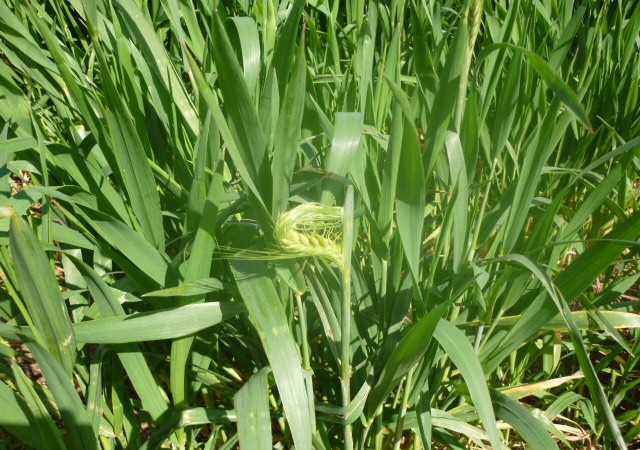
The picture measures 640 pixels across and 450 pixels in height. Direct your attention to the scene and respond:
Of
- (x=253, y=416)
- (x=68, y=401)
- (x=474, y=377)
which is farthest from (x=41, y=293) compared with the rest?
(x=474, y=377)

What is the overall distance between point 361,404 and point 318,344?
0.73 ft

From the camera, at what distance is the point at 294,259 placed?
0.68 m

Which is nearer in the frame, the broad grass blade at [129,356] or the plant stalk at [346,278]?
the plant stalk at [346,278]

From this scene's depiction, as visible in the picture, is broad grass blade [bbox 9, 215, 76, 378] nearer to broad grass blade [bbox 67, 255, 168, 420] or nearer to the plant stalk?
broad grass blade [bbox 67, 255, 168, 420]

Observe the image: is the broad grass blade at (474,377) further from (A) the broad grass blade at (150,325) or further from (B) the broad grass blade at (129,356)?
(B) the broad grass blade at (129,356)

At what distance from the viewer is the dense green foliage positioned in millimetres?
644

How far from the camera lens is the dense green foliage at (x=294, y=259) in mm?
644

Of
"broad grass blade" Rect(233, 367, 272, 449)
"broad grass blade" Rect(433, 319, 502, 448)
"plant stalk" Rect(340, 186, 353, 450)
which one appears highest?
"plant stalk" Rect(340, 186, 353, 450)

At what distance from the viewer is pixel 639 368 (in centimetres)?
113

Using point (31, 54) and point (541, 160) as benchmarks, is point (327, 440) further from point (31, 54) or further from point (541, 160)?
point (31, 54)

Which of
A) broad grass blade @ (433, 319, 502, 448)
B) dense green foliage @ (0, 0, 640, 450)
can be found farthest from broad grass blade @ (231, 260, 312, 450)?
broad grass blade @ (433, 319, 502, 448)

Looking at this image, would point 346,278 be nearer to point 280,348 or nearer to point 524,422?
point 280,348

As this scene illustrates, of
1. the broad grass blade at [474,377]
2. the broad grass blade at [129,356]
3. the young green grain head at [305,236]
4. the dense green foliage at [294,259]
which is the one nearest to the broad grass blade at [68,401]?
the dense green foliage at [294,259]

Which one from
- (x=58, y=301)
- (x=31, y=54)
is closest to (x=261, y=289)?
(x=58, y=301)
